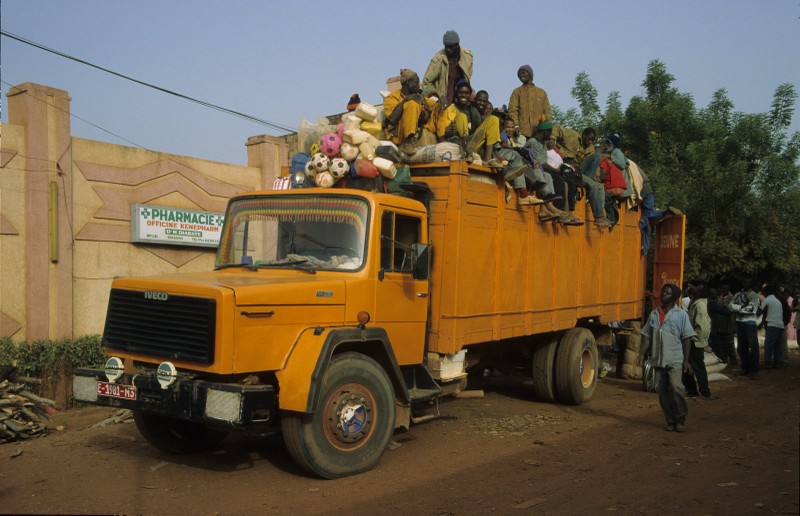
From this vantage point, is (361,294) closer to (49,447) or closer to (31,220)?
(49,447)

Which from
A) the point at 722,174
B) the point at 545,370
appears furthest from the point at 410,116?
the point at 722,174

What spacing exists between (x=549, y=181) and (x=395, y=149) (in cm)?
238

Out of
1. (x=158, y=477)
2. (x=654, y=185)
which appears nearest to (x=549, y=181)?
(x=158, y=477)

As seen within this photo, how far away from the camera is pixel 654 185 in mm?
16766

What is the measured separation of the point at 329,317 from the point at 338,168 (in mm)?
1641

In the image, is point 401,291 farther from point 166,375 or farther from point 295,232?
point 166,375

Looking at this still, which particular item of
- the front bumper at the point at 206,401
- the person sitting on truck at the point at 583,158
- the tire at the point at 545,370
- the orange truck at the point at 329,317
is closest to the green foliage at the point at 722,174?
the person sitting on truck at the point at 583,158

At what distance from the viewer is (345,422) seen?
579cm

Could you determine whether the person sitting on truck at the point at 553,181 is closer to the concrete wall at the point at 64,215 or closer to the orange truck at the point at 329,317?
the orange truck at the point at 329,317

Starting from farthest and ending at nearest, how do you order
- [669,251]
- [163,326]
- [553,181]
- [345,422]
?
[669,251]
[553,181]
[345,422]
[163,326]

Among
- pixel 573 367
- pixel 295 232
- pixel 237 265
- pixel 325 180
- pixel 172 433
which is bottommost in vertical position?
pixel 172 433

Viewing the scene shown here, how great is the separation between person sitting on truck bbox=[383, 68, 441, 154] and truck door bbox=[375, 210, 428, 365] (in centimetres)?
113

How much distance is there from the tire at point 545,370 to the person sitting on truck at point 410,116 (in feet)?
11.3

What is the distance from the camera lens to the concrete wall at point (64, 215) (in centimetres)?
1102
